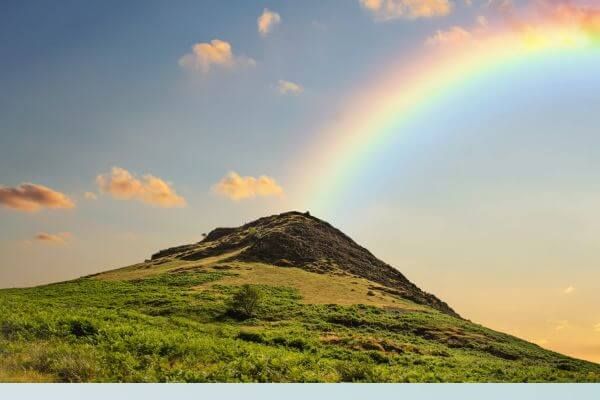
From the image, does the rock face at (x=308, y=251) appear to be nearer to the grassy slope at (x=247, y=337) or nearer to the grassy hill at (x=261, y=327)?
the grassy hill at (x=261, y=327)

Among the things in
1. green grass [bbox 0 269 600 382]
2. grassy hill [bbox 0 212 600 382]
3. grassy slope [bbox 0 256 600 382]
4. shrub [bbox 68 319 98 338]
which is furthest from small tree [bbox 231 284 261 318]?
shrub [bbox 68 319 98 338]

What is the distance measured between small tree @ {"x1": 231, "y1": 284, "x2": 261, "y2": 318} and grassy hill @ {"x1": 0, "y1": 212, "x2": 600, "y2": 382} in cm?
23

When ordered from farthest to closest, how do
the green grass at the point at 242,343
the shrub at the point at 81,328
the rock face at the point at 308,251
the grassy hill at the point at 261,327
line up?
the rock face at the point at 308,251 → the shrub at the point at 81,328 → the grassy hill at the point at 261,327 → the green grass at the point at 242,343

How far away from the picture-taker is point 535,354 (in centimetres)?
3578

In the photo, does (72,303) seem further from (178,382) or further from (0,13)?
(178,382)

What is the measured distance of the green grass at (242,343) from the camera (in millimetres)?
17734

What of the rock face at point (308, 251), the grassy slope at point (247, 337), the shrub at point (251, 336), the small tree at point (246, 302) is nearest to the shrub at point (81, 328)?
the grassy slope at point (247, 337)

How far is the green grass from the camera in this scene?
17.7 metres

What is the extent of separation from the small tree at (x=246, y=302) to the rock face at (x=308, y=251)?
79.8 feet

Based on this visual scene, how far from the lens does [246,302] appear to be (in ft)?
142

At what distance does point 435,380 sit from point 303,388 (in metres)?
5.83

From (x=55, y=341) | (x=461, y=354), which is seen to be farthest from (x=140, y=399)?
(x=461, y=354)

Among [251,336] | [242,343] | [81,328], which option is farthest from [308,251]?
[81,328]

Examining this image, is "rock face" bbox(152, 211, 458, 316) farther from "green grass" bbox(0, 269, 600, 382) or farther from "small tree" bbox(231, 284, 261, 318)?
"small tree" bbox(231, 284, 261, 318)
